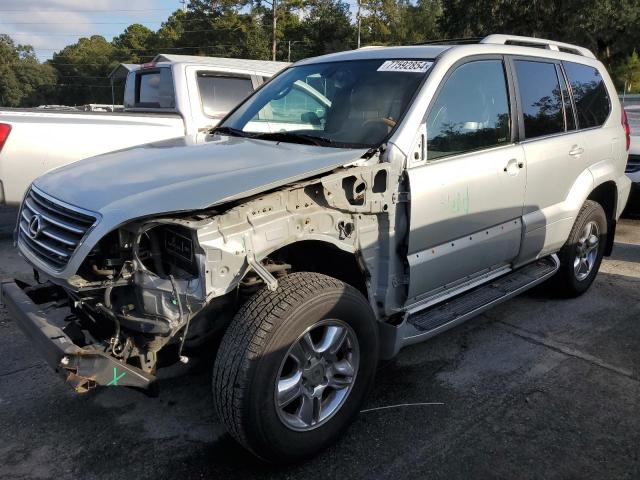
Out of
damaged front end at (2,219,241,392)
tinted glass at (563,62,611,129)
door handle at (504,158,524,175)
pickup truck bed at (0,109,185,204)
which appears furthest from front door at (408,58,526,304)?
pickup truck bed at (0,109,185,204)

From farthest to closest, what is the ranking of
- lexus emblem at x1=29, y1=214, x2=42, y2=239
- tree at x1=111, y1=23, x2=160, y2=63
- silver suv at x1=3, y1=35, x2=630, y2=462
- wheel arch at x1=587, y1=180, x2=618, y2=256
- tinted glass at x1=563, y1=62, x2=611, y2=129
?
tree at x1=111, y1=23, x2=160, y2=63 → wheel arch at x1=587, y1=180, x2=618, y2=256 → tinted glass at x1=563, y1=62, x2=611, y2=129 → lexus emblem at x1=29, y1=214, x2=42, y2=239 → silver suv at x1=3, y1=35, x2=630, y2=462

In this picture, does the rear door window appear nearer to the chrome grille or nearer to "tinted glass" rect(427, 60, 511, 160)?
the chrome grille

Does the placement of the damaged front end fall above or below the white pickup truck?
below

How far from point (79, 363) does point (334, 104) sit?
7.14 ft

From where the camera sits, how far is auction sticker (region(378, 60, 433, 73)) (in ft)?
11.0

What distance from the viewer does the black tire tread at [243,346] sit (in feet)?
7.83

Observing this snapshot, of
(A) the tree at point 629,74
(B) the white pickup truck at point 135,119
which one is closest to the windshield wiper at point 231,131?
(B) the white pickup truck at point 135,119

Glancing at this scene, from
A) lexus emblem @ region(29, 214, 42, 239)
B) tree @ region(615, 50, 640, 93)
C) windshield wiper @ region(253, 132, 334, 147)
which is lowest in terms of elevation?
lexus emblem @ region(29, 214, 42, 239)

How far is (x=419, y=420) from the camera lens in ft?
10.1

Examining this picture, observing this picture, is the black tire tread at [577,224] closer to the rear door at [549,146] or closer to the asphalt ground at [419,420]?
the rear door at [549,146]

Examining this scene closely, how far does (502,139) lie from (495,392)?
1.65 meters

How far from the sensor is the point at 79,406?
3.23 m

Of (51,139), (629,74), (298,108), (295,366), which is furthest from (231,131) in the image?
(629,74)

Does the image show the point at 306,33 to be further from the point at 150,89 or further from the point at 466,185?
the point at 466,185
